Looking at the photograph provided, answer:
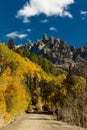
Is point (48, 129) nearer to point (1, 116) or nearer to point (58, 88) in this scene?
point (1, 116)

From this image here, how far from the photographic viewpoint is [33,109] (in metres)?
154

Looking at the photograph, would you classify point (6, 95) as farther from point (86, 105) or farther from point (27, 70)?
point (27, 70)

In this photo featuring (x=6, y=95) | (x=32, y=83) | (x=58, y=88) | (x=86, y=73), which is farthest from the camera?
(x=32, y=83)

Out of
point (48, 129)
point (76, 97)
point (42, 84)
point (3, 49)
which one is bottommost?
point (48, 129)

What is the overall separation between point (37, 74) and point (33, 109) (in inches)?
1523

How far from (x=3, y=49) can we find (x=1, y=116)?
4567 inches

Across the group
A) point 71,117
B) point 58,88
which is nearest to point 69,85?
point 58,88

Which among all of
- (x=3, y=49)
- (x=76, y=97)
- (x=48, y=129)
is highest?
(x=3, y=49)

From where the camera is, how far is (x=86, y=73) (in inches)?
1909

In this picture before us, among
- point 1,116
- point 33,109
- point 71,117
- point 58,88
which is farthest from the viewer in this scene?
point 33,109

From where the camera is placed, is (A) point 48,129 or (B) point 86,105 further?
(B) point 86,105

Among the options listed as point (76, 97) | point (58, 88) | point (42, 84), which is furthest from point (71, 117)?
point (42, 84)

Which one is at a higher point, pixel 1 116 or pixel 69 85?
pixel 69 85

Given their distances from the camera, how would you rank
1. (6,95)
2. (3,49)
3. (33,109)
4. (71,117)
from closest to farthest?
(71,117) → (6,95) → (33,109) → (3,49)
